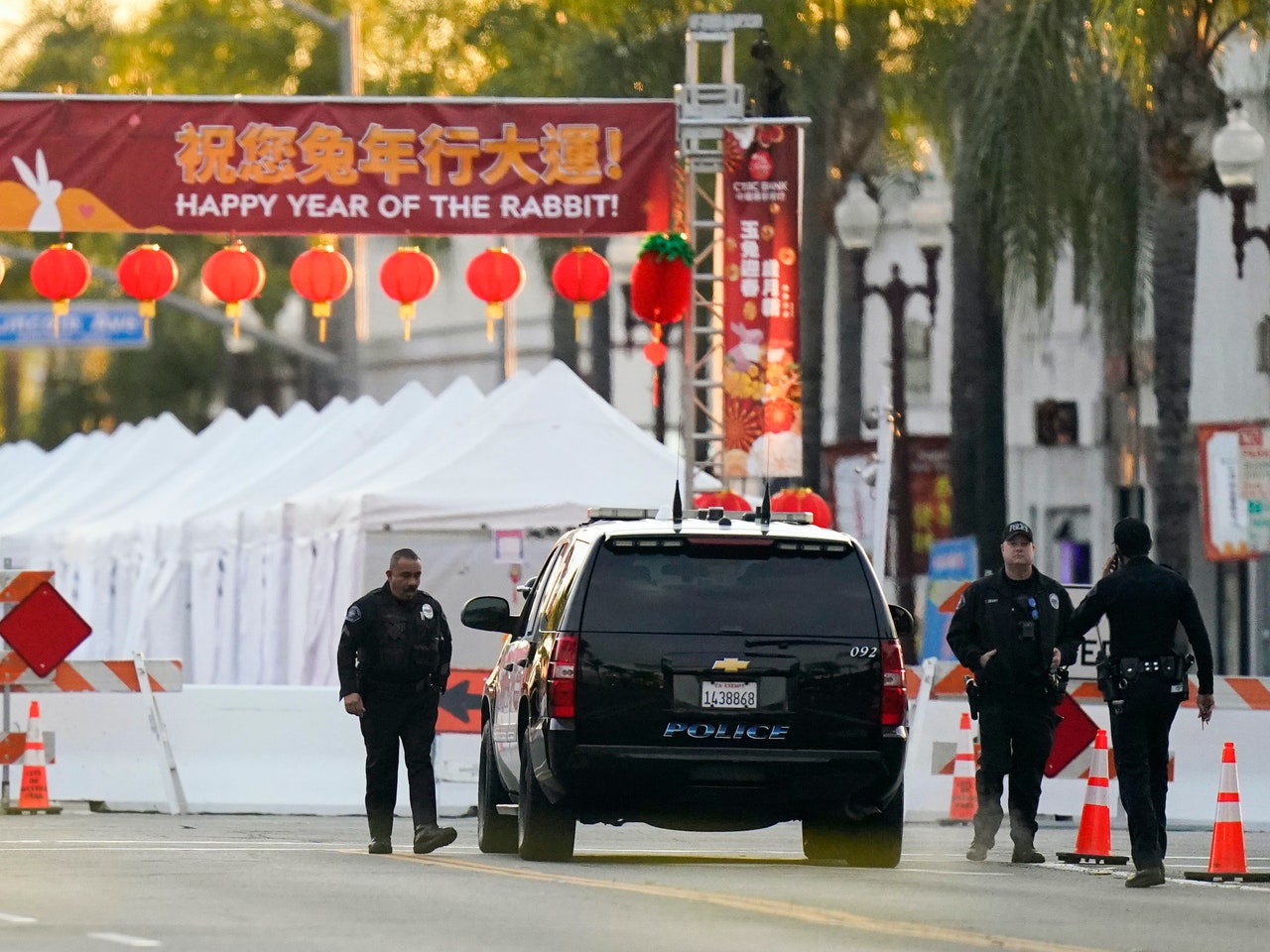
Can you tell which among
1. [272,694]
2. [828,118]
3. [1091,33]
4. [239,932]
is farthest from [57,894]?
[828,118]

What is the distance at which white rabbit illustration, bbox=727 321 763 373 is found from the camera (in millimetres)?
26078

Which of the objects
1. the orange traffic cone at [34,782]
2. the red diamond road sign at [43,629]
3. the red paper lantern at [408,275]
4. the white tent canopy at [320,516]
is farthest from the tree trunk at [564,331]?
the orange traffic cone at [34,782]

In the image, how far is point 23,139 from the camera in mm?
26203

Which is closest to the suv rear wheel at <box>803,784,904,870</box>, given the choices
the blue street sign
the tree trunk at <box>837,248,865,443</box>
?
the tree trunk at <box>837,248,865,443</box>

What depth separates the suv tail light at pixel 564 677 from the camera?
14305 mm

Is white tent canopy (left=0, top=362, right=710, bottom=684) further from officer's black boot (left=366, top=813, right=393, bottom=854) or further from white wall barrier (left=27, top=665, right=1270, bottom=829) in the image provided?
officer's black boot (left=366, top=813, right=393, bottom=854)

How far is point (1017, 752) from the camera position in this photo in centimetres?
1639

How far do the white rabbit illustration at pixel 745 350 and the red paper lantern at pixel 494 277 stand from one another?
2608mm

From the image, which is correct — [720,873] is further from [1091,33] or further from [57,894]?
[1091,33]

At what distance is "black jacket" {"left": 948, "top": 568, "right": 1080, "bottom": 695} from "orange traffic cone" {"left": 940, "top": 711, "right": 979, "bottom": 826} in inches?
176

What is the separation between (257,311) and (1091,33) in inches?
1867

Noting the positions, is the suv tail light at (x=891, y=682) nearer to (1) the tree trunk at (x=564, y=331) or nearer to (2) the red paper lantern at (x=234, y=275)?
(2) the red paper lantern at (x=234, y=275)

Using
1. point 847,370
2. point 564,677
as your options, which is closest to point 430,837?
point 564,677

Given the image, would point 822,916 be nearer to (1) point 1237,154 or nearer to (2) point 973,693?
(2) point 973,693
